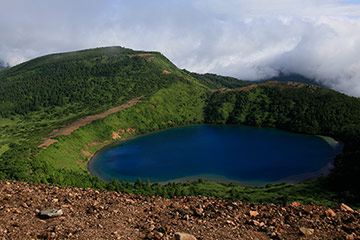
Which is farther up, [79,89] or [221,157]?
[79,89]

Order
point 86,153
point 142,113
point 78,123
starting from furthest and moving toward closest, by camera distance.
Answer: point 142,113 → point 78,123 → point 86,153

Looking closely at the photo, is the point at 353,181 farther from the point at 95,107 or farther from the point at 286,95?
the point at 95,107

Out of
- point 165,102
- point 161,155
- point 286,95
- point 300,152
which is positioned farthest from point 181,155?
point 286,95

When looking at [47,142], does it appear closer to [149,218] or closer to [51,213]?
[51,213]

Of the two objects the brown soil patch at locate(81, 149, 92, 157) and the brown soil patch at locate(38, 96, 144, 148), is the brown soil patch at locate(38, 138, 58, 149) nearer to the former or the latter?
the brown soil patch at locate(38, 96, 144, 148)

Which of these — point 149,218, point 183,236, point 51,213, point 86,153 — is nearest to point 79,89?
point 86,153

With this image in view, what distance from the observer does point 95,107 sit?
155 meters

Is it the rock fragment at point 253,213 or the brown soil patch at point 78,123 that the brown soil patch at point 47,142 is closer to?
the brown soil patch at point 78,123

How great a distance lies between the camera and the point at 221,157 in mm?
82875

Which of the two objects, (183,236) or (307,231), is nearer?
(183,236)

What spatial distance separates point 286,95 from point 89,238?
146 m

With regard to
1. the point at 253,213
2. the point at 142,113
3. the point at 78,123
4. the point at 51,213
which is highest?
the point at 142,113

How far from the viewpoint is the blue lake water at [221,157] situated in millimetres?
68125

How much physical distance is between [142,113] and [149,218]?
4692 inches
